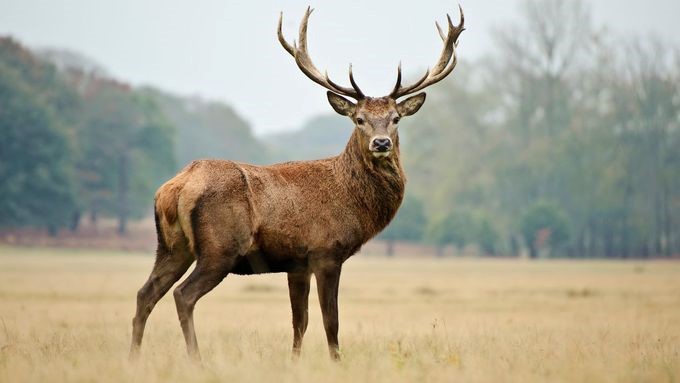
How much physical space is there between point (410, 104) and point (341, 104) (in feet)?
2.69

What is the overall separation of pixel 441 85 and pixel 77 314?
201ft

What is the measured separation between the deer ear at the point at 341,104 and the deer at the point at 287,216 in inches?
0.5

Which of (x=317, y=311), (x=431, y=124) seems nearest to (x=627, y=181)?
(x=431, y=124)

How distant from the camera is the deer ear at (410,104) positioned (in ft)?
38.7

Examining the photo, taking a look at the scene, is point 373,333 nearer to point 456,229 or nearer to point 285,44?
point 285,44

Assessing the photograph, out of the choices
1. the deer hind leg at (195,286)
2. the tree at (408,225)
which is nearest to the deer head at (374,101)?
the deer hind leg at (195,286)

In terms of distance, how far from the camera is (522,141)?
7469 cm

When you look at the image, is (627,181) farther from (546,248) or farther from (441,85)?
(441,85)

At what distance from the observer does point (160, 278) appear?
418 inches

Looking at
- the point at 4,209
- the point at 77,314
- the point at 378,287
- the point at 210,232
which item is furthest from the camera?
the point at 4,209

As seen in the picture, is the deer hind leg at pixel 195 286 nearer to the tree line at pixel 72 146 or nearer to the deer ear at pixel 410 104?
the deer ear at pixel 410 104

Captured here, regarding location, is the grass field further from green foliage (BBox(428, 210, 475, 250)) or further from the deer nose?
green foliage (BBox(428, 210, 475, 250))

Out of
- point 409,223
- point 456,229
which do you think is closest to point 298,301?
point 456,229

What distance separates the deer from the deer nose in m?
0.01
